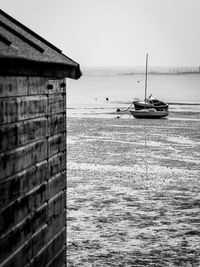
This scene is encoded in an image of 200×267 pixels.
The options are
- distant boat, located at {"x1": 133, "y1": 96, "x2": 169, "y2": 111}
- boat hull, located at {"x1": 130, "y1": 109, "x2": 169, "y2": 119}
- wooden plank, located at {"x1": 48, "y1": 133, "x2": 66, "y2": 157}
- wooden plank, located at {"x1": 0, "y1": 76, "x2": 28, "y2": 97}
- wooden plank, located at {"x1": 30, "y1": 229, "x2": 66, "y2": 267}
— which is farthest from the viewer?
distant boat, located at {"x1": 133, "y1": 96, "x2": 169, "y2": 111}

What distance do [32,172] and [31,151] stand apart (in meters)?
0.23

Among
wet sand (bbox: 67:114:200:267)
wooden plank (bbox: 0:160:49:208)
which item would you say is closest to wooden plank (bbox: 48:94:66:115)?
wooden plank (bbox: 0:160:49:208)

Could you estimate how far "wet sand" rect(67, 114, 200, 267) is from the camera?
462 inches

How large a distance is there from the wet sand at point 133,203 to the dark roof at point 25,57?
200 inches

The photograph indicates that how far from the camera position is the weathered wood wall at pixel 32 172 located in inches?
207

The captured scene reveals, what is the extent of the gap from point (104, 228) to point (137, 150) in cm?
1574

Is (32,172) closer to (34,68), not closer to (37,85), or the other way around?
(37,85)

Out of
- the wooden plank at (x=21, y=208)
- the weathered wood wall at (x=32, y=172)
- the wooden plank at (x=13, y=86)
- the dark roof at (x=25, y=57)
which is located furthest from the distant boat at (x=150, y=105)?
the wooden plank at (x=13, y=86)

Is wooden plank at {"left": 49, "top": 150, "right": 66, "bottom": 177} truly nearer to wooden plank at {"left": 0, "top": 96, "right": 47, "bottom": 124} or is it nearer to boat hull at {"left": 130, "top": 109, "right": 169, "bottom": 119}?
wooden plank at {"left": 0, "top": 96, "right": 47, "bottom": 124}

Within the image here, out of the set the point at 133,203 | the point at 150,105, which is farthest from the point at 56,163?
the point at 150,105

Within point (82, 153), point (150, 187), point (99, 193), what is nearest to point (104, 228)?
point (99, 193)

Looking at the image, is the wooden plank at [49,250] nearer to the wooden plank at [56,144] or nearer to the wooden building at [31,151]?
the wooden building at [31,151]

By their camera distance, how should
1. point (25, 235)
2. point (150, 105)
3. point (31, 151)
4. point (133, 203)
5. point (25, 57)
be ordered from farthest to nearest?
point (150, 105) → point (133, 203) → point (31, 151) → point (25, 235) → point (25, 57)

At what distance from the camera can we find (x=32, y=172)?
6059 mm
